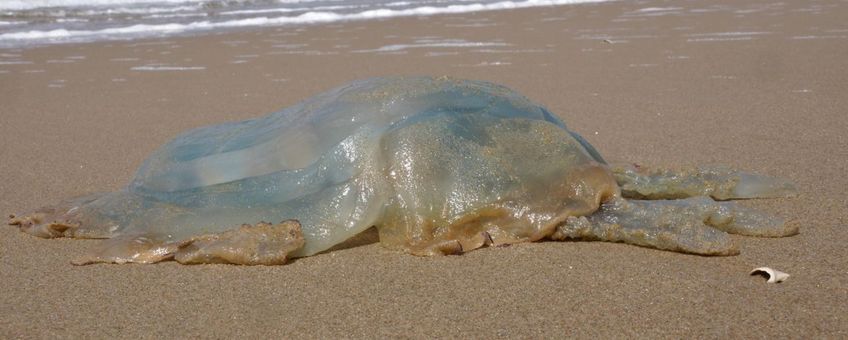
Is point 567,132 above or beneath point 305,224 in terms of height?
Answer: above

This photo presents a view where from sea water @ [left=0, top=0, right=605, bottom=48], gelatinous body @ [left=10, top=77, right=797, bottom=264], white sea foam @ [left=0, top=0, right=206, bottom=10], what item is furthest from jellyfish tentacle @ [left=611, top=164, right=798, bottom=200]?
white sea foam @ [left=0, top=0, right=206, bottom=10]

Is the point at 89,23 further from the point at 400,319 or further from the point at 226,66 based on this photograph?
the point at 400,319

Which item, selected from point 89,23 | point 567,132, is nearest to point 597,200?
point 567,132

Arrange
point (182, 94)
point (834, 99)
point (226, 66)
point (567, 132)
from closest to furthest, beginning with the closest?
point (567, 132) → point (834, 99) → point (182, 94) → point (226, 66)

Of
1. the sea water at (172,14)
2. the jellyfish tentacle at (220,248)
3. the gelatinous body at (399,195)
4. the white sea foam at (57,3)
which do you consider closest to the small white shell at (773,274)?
the gelatinous body at (399,195)

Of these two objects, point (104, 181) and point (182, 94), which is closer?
point (104, 181)

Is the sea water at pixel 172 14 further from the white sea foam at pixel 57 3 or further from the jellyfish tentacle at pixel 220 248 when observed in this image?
the jellyfish tentacle at pixel 220 248

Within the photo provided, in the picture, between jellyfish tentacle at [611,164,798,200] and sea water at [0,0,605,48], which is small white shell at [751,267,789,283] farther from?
sea water at [0,0,605,48]
